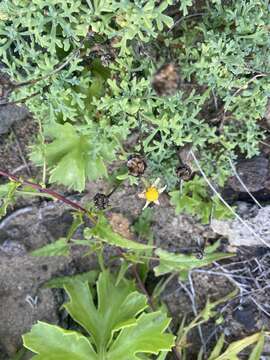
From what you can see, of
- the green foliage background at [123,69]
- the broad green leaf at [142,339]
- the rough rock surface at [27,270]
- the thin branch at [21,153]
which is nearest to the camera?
the green foliage background at [123,69]

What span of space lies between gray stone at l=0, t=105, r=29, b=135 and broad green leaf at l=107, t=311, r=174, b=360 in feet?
2.72

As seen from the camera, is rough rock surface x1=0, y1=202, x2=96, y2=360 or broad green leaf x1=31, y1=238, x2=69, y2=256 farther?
rough rock surface x1=0, y1=202, x2=96, y2=360

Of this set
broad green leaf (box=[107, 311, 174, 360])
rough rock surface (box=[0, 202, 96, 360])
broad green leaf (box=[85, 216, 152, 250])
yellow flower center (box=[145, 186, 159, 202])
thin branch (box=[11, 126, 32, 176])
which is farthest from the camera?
rough rock surface (box=[0, 202, 96, 360])

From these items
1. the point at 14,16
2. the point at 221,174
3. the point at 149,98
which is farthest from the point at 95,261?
the point at 14,16

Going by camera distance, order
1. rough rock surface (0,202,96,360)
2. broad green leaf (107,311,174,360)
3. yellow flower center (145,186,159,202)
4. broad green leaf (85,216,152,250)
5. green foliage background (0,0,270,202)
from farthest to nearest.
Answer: rough rock surface (0,202,96,360) < broad green leaf (107,311,174,360) < broad green leaf (85,216,152,250) < yellow flower center (145,186,159,202) < green foliage background (0,0,270,202)

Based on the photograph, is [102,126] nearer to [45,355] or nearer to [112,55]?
[112,55]

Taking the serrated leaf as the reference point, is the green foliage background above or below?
above

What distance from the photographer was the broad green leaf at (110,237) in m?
1.75

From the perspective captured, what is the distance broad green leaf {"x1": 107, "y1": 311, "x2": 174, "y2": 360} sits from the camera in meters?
1.85

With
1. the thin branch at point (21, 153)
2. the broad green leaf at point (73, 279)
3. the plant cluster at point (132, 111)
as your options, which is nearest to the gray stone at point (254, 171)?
the plant cluster at point (132, 111)

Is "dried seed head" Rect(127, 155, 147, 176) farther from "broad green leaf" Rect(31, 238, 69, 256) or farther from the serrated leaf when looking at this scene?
"broad green leaf" Rect(31, 238, 69, 256)

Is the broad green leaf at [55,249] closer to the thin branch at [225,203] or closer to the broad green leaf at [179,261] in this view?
the broad green leaf at [179,261]

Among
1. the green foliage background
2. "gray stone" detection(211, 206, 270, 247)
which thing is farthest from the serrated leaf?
"gray stone" detection(211, 206, 270, 247)

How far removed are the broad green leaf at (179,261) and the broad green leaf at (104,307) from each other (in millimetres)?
136
